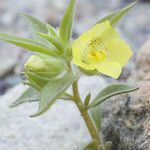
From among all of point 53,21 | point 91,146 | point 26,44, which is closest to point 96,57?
point 26,44

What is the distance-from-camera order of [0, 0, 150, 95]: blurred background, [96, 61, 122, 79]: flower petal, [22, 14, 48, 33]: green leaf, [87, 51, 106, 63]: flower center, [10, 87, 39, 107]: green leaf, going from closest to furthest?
[96, 61, 122, 79]: flower petal, [87, 51, 106, 63]: flower center, [10, 87, 39, 107]: green leaf, [22, 14, 48, 33]: green leaf, [0, 0, 150, 95]: blurred background

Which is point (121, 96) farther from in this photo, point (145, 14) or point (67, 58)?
point (145, 14)

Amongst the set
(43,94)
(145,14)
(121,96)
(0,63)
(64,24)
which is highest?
(64,24)

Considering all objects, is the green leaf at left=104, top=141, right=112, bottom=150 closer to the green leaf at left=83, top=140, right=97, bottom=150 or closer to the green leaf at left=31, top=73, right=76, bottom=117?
the green leaf at left=83, top=140, right=97, bottom=150

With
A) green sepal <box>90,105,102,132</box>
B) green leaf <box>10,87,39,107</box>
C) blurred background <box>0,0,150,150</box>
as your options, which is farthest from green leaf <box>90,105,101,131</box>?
blurred background <box>0,0,150,150</box>

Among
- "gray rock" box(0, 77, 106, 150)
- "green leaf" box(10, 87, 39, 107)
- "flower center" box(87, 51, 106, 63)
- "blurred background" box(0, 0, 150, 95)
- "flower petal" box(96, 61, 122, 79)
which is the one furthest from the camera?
"blurred background" box(0, 0, 150, 95)

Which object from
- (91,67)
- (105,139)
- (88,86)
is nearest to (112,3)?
(88,86)

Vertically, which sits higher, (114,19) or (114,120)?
(114,19)
